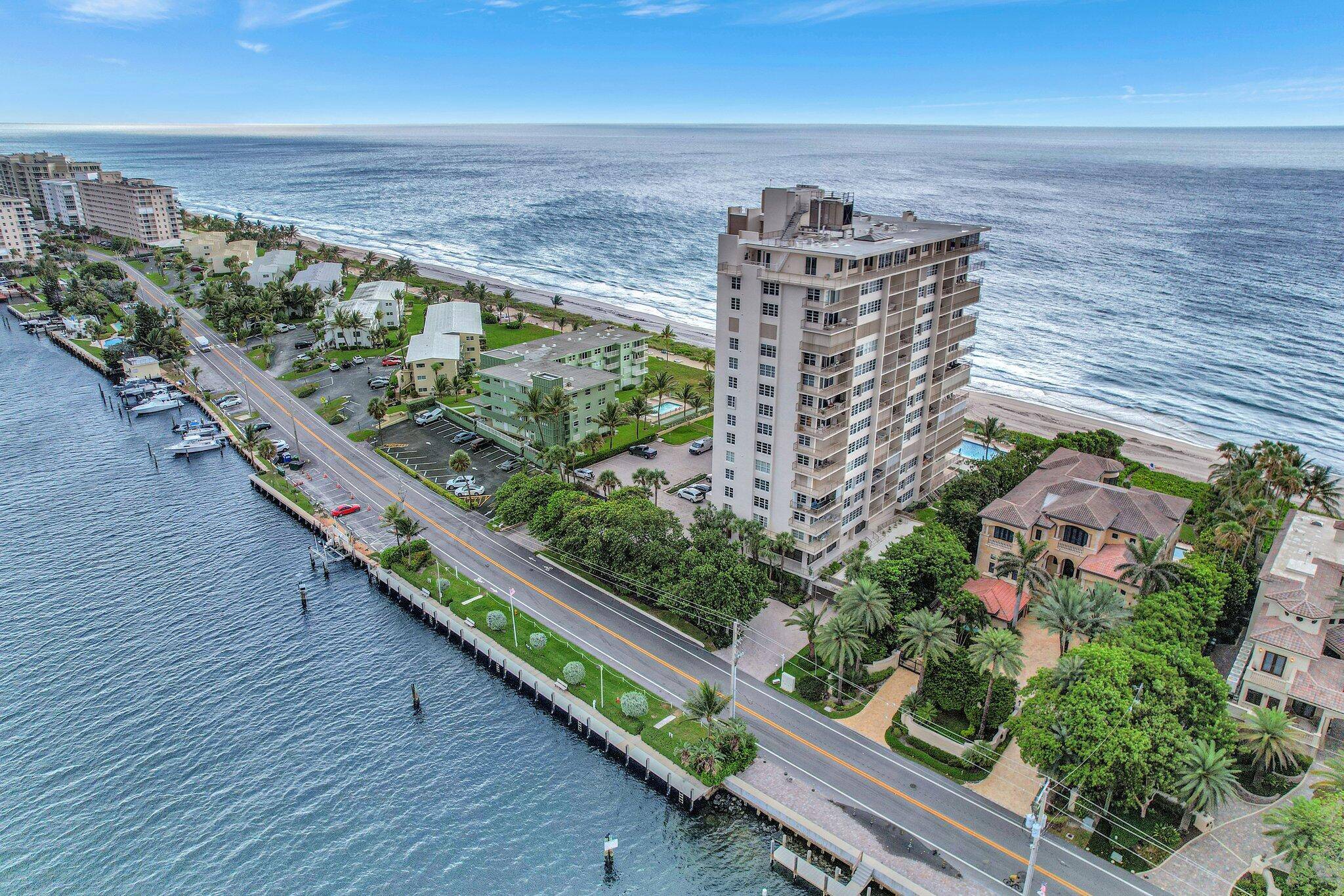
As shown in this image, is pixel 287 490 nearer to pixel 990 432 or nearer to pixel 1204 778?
pixel 990 432

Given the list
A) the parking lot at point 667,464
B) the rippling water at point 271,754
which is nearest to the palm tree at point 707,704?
the rippling water at point 271,754

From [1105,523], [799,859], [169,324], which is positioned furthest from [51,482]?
[1105,523]

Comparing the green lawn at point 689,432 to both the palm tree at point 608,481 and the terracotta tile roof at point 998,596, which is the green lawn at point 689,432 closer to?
the palm tree at point 608,481

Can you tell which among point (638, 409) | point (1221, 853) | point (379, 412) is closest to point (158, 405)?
point (379, 412)

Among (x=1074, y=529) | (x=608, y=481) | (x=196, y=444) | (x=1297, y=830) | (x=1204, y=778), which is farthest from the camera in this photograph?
(x=196, y=444)

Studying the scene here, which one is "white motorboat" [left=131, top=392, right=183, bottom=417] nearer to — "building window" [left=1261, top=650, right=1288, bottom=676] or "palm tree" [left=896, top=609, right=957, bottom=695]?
"palm tree" [left=896, top=609, right=957, bottom=695]

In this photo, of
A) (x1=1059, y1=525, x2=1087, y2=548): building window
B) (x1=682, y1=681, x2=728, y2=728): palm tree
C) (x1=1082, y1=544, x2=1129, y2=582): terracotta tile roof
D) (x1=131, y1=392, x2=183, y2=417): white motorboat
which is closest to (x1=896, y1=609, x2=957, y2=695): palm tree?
(x1=682, y1=681, x2=728, y2=728): palm tree
